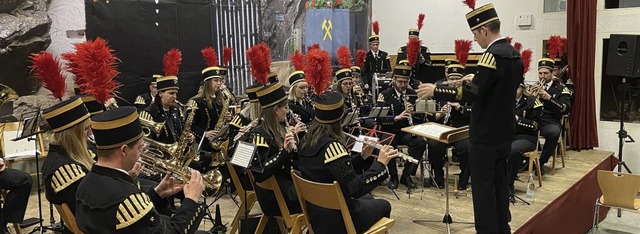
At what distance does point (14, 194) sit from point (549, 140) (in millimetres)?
6435

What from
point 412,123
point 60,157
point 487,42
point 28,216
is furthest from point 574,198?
point 28,216

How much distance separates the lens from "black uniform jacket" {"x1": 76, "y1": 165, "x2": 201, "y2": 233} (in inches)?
88.4

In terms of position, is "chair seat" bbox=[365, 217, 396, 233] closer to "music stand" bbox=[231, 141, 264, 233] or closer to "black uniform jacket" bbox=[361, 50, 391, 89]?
"music stand" bbox=[231, 141, 264, 233]

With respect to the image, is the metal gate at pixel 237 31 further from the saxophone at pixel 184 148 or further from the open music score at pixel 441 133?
the open music score at pixel 441 133

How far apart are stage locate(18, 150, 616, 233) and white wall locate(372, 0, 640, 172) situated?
6.30ft

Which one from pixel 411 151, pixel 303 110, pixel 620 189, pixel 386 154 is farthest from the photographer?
pixel 411 151

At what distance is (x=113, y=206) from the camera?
7.38 feet

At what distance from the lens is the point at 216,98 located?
6.70m

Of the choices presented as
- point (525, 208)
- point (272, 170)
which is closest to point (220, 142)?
point (272, 170)

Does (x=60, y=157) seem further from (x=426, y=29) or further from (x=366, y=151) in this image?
(x=426, y=29)

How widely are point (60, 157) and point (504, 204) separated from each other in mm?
3262

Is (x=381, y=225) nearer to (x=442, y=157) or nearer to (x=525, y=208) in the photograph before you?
(x=525, y=208)

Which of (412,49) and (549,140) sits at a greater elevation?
(412,49)

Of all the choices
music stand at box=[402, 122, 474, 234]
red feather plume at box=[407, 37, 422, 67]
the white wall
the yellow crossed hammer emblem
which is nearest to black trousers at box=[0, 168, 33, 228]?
music stand at box=[402, 122, 474, 234]
